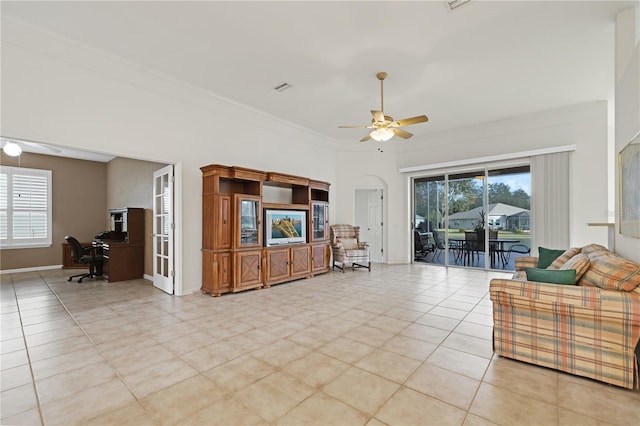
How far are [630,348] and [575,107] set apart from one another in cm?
512

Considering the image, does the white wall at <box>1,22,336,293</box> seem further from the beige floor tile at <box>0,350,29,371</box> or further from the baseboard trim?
the baseboard trim

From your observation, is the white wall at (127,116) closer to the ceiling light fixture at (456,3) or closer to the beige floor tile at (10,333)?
the beige floor tile at (10,333)

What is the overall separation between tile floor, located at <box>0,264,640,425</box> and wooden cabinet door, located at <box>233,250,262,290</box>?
1.89 ft

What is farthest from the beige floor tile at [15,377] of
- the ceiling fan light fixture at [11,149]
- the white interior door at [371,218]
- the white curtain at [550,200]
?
the white curtain at [550,200]

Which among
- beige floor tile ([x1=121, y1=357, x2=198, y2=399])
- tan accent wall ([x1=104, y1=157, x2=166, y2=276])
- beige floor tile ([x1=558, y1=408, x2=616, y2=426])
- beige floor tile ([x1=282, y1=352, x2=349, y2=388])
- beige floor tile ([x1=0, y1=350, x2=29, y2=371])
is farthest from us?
tan accent wall ([x1=104, y1=157, x2=166, y2=276])

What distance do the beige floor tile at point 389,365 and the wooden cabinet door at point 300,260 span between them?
10.3ft

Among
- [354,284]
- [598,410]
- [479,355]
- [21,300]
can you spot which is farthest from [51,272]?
[598,410]

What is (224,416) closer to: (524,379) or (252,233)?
(524,379)

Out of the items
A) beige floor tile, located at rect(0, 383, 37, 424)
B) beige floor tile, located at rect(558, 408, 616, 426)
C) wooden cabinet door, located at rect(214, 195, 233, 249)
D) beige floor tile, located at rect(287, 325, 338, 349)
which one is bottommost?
beige floor tile, located at rect(287, 325, 338, 349)

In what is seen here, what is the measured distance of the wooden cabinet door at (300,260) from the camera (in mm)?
5539

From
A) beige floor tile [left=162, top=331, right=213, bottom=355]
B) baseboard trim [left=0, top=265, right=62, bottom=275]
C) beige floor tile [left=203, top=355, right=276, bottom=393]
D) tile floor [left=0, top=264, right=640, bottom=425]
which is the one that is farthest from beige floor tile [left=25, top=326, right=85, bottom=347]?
baseboard trim [left=0, top=265, right=62, bottom=275]

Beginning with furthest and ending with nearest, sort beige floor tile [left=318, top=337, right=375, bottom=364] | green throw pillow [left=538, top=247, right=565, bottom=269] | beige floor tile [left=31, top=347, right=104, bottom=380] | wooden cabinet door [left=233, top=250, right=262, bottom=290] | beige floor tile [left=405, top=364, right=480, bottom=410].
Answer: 1. wooden cabinet door [left=233, top=250, right=262, bottom=290]
2. green throw pillow [left=538, top=247, right=565, bottom=269]
3. beige floor tile [left=318, top=337, right=375, bottom=364]
4. beige floor tile [left=31, top=347, right=104, bottom=380]
5. beige floor tile [left=405, top=364, right=480, bottom=410]

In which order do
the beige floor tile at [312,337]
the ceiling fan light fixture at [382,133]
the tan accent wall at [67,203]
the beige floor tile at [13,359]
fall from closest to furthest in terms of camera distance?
the beige floor tile at [13,359] < the beige floor tile at [312,337] < the ceiling fan light fixture at [382,133] < the tan accent wall at [67,203]

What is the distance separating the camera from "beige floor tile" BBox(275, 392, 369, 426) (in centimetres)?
169
